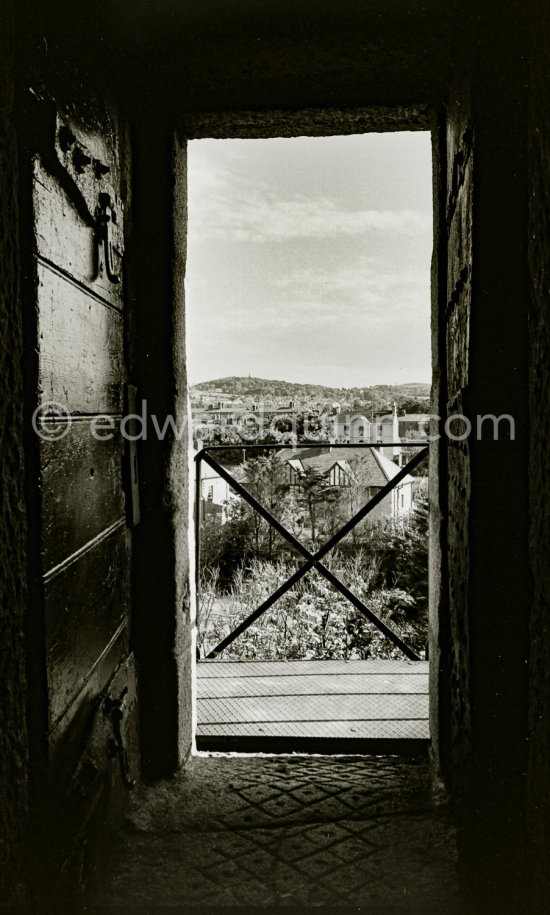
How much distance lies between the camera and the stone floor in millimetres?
1646

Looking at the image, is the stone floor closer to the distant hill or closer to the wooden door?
the wooden door

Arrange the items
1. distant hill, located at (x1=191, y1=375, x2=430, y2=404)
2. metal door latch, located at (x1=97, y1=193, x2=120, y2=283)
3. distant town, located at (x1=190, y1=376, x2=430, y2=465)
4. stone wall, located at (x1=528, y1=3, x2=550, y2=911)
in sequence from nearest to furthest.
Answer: stone wall, located at (x1=528, y1=3, x2=550, y2=911) → metal door latch, located at (x1=97, y1=193, x2=120, y2=283) → distant town, located at (x1=190, y1=376, x2=430, y2=465) → distant hill, located at (x1=191, y1=375, x2=430, y2=404)

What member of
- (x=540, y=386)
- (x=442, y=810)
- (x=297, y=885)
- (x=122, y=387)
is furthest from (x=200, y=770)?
(x=540, y=386)

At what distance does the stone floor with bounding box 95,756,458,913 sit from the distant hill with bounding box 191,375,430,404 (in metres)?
4.08

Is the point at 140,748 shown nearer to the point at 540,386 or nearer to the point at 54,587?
the point at 54,587

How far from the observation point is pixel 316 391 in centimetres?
711

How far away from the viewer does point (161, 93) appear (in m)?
2.03

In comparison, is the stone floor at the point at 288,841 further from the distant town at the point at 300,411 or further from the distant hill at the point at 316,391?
the distant hill at the point at 316,391

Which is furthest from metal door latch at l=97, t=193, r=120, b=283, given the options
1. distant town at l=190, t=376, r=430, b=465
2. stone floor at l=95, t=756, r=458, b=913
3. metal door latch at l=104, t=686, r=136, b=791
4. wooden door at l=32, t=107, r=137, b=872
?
distant town at l=190, t=376, r=430, b=465

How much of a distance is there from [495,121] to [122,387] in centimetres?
116

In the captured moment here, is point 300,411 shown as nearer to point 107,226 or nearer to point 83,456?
point 107,226

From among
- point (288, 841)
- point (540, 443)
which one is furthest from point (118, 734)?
point (540, 443)

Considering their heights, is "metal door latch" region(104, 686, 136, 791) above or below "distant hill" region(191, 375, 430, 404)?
below

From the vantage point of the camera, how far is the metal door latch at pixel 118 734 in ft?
5.61
